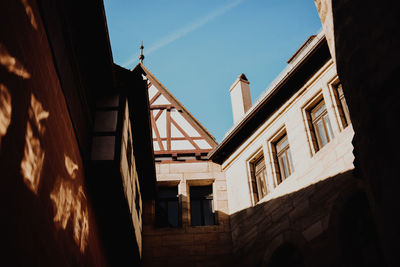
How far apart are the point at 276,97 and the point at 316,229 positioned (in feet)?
11.3

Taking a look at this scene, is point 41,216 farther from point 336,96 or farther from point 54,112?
point 336,96

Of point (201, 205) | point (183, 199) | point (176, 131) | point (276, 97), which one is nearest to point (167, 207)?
point (183, 199)

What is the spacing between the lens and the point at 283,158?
9.91 m

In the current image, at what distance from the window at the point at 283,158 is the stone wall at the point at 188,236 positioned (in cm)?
208

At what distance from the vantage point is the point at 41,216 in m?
4.19

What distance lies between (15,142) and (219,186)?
838 cm

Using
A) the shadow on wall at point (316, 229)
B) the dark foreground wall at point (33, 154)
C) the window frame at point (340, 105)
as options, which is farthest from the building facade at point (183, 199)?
the dark foreground wall at point (33, 154)

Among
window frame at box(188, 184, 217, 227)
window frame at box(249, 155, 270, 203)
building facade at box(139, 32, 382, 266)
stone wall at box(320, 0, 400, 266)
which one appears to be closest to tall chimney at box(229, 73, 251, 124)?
building facade at box(139, 32, 382, 266)

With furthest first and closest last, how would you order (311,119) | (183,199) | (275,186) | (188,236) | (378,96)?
(183,199), (188,236), (275,186), (311,119), (378,96)

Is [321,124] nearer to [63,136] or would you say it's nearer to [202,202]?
[202,202]

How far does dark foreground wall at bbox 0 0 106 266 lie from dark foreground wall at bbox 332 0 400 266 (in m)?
2.99

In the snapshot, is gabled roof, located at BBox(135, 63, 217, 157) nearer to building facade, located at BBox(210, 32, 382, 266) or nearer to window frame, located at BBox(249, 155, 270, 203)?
building facade, located at BBox(210, 32, 382, 266)

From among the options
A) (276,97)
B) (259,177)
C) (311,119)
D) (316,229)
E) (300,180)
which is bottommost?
(316,229)

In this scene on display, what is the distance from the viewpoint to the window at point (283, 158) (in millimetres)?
9664
